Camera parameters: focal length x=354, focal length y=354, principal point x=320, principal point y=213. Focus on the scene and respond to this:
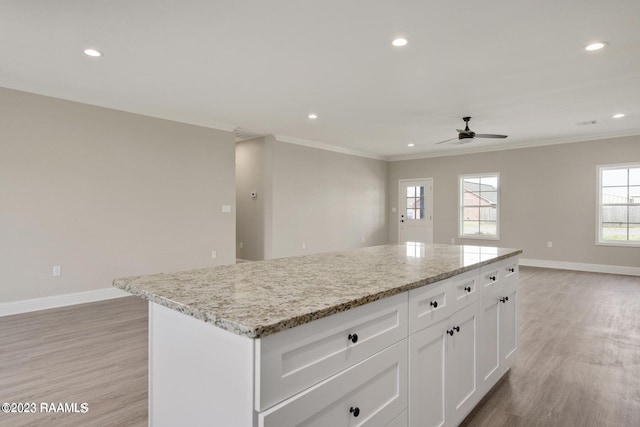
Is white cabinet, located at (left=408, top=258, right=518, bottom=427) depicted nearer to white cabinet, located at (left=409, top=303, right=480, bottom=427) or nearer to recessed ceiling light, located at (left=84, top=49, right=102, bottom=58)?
white cabinet, located at (left=409, top=303, right=480, bottom=427)

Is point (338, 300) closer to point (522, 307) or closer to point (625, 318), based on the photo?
point (522, 307)

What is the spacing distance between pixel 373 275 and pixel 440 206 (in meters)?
7.79

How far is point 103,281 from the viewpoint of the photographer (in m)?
4.61

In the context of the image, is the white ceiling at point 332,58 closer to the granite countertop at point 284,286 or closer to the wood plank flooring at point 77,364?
the granite countertop at point 284,286

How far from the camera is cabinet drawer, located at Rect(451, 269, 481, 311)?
5.82 feet

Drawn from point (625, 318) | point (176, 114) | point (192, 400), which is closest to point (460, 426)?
point (192, 400)

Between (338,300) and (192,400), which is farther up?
(338,300)

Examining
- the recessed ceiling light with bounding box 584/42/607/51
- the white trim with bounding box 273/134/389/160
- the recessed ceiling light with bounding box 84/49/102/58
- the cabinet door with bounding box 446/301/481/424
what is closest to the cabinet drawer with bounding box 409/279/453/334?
the cabinet door with bounding box 446/301/481/424

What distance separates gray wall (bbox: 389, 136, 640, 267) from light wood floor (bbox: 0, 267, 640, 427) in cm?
283

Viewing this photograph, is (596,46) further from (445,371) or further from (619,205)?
(619,205)

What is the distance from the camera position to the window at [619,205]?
21.3ft

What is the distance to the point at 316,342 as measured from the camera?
1015 mm

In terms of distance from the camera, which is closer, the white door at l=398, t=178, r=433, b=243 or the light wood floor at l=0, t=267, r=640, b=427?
the light wood floor at l=0, t=267, r=640, b=427

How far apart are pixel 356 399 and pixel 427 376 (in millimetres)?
534
